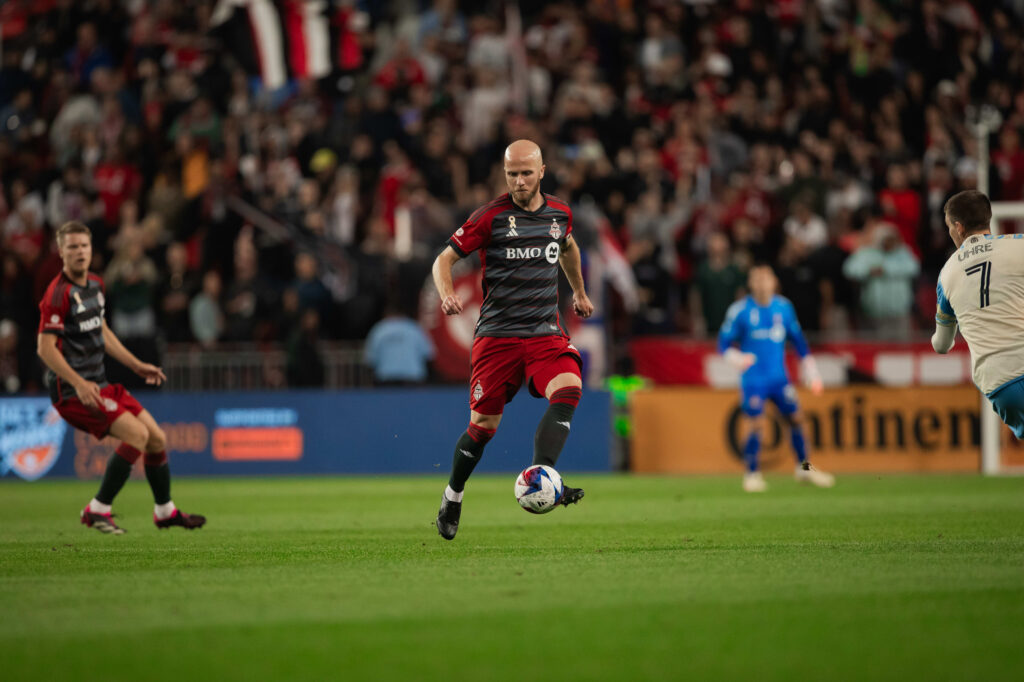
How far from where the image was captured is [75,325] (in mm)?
10281

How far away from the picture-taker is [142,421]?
34.7 feet

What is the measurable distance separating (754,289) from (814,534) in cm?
673

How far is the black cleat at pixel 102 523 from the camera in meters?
10.2

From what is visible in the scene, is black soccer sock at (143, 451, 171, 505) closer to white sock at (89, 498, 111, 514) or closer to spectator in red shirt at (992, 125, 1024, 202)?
white sock at (89, 498, 111, 514)

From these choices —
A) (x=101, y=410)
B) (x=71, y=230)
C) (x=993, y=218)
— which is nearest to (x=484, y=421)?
(x=101, y=410)

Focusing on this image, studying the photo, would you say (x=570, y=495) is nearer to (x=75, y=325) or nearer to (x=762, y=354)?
(x=75, y=325)

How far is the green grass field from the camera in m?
4.68

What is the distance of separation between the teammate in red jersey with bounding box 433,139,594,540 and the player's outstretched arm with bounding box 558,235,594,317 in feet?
0.08

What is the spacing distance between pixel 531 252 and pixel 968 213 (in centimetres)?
267

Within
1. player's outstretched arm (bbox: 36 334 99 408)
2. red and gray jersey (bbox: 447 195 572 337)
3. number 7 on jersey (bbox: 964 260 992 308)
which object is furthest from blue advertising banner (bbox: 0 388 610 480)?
number 7 on jersey (bbox: 964 260 992 308)

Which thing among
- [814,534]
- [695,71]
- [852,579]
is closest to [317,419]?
[695,71]

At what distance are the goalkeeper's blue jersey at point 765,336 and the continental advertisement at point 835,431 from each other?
332 centimetres

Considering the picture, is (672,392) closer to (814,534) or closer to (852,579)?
(814,534)

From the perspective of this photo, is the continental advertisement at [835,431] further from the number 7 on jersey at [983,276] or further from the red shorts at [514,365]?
the number 7 on jersey at [983,276]
